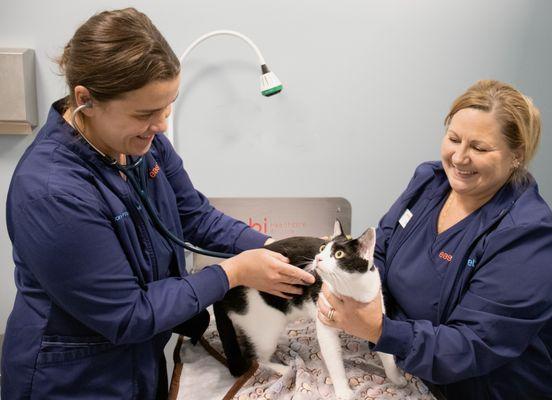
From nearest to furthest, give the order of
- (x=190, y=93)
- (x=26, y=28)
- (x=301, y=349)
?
(x=301, y=349)
(x=26, y=28)
(x=190, y=93)

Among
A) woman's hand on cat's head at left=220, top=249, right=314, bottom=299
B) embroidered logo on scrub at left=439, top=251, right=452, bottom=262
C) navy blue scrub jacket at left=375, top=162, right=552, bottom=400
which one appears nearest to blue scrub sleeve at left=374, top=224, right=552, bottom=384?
navy blue scrub jacket at left=375, top=162, right=552, bottom=400

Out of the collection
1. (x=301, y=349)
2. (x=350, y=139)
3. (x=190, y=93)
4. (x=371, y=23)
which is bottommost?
(x=301, y=349)

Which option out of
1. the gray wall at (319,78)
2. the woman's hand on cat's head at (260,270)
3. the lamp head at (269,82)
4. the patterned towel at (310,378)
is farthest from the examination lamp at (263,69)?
the patterned towel at (310,378)

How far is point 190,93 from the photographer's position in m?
1.85

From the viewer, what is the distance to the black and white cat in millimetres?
1073

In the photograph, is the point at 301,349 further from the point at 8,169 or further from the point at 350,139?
the point at 8,169

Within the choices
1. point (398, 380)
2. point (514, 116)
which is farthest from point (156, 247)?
point (514, 116)

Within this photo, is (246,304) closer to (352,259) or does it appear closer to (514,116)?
(352,259)

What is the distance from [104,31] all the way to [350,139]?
129 cm

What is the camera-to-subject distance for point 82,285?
83 cm

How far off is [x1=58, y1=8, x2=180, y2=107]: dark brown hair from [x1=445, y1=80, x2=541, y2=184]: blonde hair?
763 mm

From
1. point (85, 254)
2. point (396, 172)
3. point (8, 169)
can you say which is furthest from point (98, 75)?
point (396, 172)

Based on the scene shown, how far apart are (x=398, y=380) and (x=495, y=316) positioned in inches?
12.0

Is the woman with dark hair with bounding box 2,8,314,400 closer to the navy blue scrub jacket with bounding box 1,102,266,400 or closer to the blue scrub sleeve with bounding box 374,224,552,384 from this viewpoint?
the navy blue scrub jacket with bounding box 1,102,266,400
